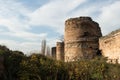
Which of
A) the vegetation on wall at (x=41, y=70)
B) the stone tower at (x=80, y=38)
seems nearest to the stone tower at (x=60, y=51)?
the stone tower at (x=80, y=38)

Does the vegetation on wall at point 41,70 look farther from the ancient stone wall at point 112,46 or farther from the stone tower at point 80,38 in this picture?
the stone tower at point 80,38

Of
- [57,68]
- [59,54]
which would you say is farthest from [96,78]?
[59,54]

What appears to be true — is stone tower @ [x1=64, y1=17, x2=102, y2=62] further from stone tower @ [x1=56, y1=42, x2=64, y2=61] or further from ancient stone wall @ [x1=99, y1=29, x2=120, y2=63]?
stone tower @ [x1=56, y1=42, x2=64, y2=61]

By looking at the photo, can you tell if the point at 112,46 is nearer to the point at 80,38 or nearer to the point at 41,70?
the point at 80,38

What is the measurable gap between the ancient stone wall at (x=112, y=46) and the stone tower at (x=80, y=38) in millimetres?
1056

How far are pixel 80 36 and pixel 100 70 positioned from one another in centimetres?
897

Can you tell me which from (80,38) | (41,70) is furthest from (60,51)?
(41,70)

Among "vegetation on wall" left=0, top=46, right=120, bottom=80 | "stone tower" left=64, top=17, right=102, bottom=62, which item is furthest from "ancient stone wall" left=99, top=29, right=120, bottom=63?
"vegetation on wall" left=0, top=46, right=120, bottom=80

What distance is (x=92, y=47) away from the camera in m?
20.3

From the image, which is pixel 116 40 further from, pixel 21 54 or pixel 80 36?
pixel 21 54

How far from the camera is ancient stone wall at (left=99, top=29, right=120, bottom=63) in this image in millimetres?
17156

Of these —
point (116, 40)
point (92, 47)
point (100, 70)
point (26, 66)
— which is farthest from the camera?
point (92, 47)

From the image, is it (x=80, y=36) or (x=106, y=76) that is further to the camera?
(x=80, y=36)

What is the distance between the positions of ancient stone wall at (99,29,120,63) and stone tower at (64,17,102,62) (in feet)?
3.47
